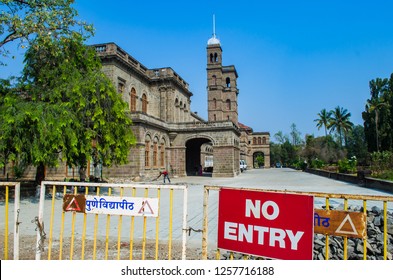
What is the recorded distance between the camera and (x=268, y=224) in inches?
131

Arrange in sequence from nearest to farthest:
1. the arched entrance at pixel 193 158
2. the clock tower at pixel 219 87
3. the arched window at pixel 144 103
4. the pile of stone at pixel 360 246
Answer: the pile of stone at pixel 360 246 < the arched window at pixel 144 103 < the arched entrance at pixel 193 158 < the clock tower at pixel 219 87

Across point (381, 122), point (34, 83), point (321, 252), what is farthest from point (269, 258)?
point (381, 122)

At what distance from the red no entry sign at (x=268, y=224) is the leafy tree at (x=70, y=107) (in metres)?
9.09

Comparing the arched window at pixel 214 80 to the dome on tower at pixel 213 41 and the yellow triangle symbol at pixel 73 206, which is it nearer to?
the dome on tower at pixel 213 41

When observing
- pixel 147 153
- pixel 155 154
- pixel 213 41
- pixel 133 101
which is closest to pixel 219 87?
pixel 213 41

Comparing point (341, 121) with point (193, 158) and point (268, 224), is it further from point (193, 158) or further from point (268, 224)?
point (268, 224)

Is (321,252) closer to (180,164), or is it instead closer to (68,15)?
(68,15)

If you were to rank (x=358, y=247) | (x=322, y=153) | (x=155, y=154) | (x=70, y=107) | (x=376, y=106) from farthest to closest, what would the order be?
(x=322, y=153)
(x=376, y=106)
(x=155, y=154)
(x=70, y=107)
(x=358, y=247)

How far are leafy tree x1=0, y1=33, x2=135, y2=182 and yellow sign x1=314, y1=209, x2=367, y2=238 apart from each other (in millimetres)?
9887

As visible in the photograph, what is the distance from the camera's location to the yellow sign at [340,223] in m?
3.16

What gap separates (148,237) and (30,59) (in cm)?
1125

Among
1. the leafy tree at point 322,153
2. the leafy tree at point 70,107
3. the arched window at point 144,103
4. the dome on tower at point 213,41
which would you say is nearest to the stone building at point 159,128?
the arched window at point 144,103

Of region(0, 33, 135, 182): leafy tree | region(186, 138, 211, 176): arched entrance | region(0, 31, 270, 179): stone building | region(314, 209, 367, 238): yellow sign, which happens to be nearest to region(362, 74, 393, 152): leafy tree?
region(0, 31, 270, 179): stone building

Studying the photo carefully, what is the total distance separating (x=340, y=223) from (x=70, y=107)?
11499 millimetres
